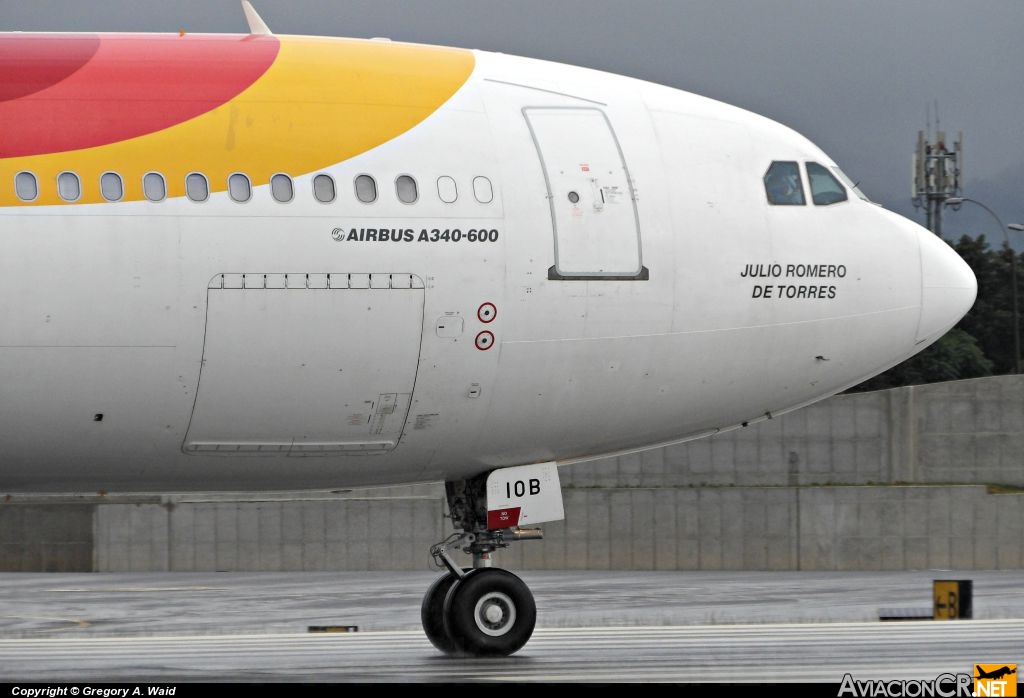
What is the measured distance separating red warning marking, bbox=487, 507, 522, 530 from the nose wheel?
0.45m

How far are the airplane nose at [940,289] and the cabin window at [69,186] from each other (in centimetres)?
784

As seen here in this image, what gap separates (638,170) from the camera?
47.7 feet

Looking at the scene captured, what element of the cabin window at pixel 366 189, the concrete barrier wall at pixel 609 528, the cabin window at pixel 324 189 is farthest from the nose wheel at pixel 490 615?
the concrete barrier wall at pixel 609 528

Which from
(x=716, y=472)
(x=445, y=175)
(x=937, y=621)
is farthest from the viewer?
(x=716, y=472)

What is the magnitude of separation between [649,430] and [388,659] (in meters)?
3.46

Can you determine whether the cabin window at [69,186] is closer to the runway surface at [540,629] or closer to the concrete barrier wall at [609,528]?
the runway surface at [540,629]

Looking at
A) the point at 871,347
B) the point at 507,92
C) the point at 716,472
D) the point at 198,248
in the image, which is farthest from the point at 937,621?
the point at 716,472

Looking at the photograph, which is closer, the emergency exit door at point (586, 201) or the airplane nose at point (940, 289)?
the emergency exit door at point (586, 201)

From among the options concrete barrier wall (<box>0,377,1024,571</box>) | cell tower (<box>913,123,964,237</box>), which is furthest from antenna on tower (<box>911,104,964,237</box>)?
concrete barrier wall (<box>0,377,1024,571</box>)

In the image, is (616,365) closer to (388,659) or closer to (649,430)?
(649,430)

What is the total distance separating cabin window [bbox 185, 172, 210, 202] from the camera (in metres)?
13.1

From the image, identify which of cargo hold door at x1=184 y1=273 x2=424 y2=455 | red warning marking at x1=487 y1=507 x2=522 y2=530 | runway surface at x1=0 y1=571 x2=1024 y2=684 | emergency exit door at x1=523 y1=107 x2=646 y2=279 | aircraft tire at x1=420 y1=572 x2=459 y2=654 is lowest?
runway surface at x1=0 y1=571 x2=1024 y2=684

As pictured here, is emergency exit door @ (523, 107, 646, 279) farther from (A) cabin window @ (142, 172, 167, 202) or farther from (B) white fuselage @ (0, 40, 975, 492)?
(A) cabin window @ (142, 172, 167, 202)

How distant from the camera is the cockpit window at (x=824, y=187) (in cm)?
1538
